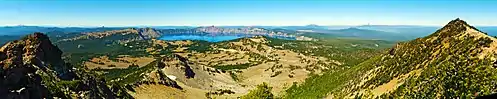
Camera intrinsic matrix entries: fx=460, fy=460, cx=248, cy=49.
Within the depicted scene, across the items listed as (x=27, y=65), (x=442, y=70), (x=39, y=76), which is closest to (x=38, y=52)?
(x=27, y=65)

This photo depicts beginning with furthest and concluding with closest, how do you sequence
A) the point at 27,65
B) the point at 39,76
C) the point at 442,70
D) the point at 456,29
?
the point at 456,29 < the point at 27,65 < the point at 442,70 < the point at 39,76

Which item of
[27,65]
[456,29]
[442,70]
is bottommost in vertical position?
[442,70]

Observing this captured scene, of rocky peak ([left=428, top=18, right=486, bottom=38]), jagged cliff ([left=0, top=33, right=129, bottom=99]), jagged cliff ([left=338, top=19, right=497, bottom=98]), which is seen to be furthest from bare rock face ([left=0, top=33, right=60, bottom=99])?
rocky peak ([left=428, top=18, right=486, bottom=38])

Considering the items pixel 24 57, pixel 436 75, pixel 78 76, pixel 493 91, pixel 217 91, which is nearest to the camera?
pixel 493 91

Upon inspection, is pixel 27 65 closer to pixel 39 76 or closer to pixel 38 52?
pixel 39 76

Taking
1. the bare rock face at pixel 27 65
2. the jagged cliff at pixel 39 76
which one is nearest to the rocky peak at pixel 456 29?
the jagged cliff at pixel 39 76

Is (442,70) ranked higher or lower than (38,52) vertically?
higher

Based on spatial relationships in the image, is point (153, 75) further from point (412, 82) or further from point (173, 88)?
point (412, 82)

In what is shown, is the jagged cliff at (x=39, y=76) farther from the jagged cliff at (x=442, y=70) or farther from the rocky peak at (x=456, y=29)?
the rocky peak at (x=456, y=29)

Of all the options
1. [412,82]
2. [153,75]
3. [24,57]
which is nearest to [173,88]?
[153,75]

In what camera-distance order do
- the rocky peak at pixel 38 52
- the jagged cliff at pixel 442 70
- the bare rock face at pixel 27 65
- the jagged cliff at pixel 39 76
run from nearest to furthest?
the bare rock face at pixel 27 65 → the jagged cliff at pixel 39 76 → the jagged cliff at pixel 442 70 → the rocky peak at pixel 38 52

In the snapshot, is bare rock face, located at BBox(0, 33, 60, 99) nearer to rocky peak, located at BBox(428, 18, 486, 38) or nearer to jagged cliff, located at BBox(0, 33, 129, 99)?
jagged cliff, located at BBox(0, 33, 129, 99)
